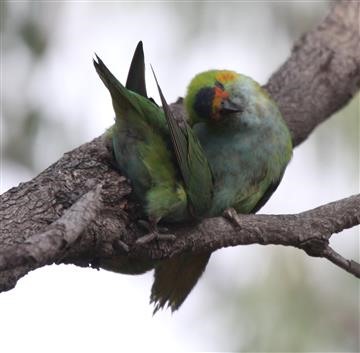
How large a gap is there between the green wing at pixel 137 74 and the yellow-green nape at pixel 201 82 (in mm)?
310

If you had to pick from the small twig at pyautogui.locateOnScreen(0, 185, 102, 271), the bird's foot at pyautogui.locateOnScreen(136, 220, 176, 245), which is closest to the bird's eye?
the bird's foot at pyautogui.locateOnScreen(136, 220, 176, 245)

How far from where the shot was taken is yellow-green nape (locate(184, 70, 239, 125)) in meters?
3.39

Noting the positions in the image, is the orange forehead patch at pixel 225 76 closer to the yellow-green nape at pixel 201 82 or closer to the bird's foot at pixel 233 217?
the yellow-green nape at pixel 201 82

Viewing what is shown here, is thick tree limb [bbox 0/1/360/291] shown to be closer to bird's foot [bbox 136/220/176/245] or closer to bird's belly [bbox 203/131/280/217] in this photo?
bird's foot [bbox 136/220/176/245]

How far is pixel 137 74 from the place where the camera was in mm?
3135

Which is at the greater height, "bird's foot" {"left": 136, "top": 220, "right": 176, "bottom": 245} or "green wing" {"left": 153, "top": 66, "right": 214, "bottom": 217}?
"green wing" {"left": 153, "top": 66, "right": 214, "bottom": 217}

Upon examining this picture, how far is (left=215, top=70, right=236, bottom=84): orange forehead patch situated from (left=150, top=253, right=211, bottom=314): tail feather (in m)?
0.75

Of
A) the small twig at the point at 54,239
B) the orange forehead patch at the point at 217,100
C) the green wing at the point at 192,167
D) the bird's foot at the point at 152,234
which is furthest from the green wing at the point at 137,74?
the small twig at the point at 54,239

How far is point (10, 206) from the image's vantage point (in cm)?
262

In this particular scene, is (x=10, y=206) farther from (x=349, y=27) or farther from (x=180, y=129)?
(x=349, y=27)

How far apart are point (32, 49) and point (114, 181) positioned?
174 centimetres

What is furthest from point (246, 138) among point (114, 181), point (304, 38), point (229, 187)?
point (304, 38)

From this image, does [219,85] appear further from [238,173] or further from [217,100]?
Result: [238,173]

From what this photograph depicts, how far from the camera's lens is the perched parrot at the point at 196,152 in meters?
2.89
